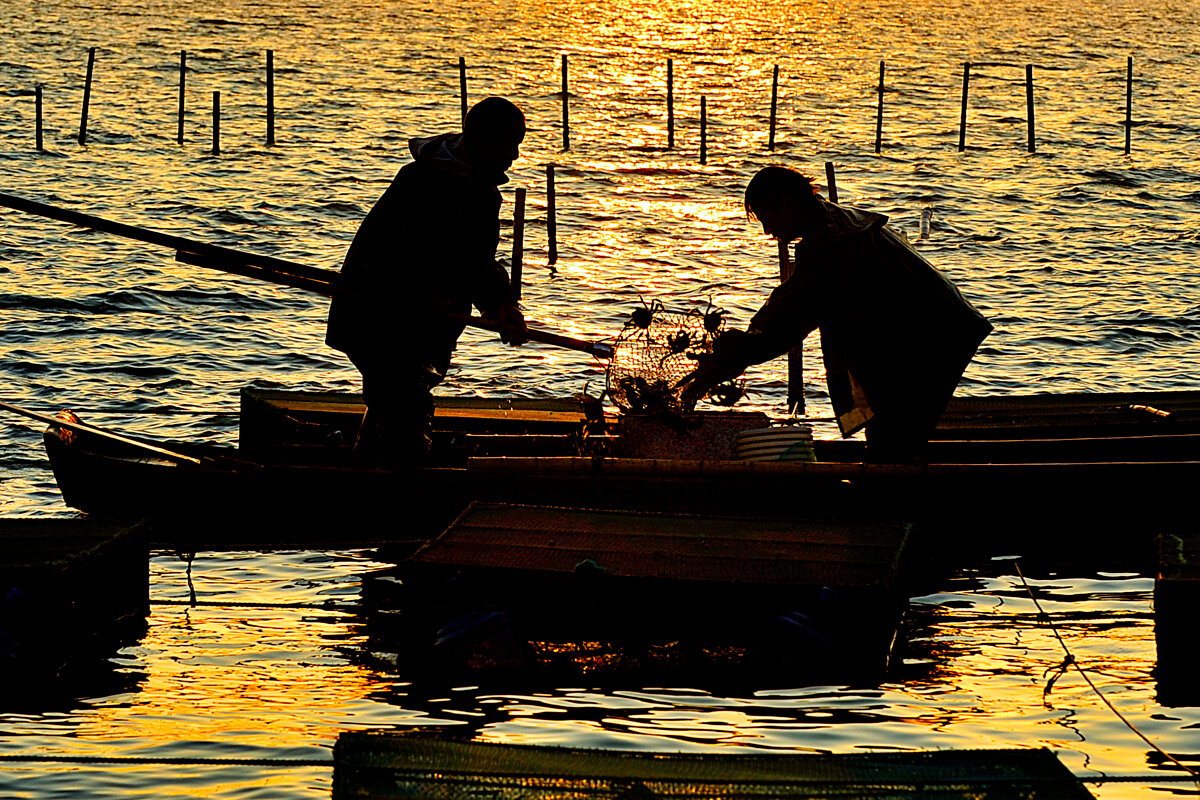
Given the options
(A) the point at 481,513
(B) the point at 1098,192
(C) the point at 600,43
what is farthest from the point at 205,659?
(C) the point at 600,43

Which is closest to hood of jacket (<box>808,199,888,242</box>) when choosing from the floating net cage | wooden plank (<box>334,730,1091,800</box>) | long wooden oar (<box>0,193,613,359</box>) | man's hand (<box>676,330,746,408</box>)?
man's hand (<box>676,330,746,408</box>)

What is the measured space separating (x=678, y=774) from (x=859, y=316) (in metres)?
3.87

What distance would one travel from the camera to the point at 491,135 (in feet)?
28.5

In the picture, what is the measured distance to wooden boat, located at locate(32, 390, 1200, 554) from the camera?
8.88 metres

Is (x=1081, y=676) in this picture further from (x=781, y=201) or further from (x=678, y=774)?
(x=678, y=774)

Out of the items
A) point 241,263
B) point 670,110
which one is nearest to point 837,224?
point 241,263

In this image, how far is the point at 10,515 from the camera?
10.9 m

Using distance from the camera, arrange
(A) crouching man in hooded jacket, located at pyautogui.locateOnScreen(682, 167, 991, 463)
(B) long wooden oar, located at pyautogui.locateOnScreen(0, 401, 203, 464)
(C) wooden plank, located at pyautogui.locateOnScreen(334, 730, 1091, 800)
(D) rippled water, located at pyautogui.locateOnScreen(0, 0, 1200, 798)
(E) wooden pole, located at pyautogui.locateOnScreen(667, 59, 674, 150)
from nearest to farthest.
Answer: (C) wooden plank, located at pyautogui.locateOnScreen(334, 730, 1091, 800) → (D) rippled water, located at pyautogui.locateOnScreen(0, 0, 1200, 798) → (A) crouching man in hooded jacket, located at pyautogui.locateOnScreen(682, 167, 991, 463) → (B) long wooden oar, located at pyautogui.locateOnScreen(0, 401, 203, 464) → (E) wooden pole, located at pyautogui.locateOnScreen(667, 59, 674, 150)

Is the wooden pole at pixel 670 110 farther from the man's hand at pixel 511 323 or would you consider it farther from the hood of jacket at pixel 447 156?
the hood of jacket at pixel 447 156

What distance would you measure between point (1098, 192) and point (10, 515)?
1059 inches

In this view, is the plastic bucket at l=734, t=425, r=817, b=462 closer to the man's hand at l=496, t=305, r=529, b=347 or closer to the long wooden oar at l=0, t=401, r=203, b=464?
the man's hand at l=496, t=305, r=529, b=347

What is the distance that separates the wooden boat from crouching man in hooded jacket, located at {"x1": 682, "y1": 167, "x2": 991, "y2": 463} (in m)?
0.40

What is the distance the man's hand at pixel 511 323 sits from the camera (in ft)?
30.1

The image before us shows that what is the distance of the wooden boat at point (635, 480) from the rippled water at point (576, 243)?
414 mm
